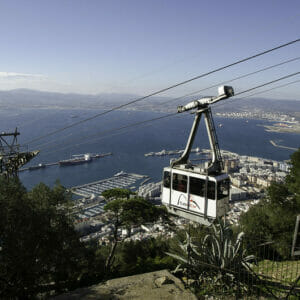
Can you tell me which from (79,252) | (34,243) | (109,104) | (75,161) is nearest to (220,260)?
(79,252)

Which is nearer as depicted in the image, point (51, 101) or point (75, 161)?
point (75, 161)

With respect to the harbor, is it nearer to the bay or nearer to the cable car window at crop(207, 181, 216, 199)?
the bay

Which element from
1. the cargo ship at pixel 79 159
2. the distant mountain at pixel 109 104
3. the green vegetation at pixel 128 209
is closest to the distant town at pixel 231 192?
the cargo ship at pixel 79 159

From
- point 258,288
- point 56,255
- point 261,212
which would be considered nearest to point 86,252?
point 56,255

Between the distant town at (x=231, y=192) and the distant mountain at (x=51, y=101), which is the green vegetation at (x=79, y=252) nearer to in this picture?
the distant town at (x=231, y=192)

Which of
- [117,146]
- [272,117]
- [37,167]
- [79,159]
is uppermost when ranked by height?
[272,117]

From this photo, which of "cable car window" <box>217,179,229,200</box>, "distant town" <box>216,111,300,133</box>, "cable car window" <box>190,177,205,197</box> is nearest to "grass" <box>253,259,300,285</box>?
"cable car window" <box>217,179,229,200</box>

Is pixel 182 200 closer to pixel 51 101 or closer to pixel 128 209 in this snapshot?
pixel 128 209

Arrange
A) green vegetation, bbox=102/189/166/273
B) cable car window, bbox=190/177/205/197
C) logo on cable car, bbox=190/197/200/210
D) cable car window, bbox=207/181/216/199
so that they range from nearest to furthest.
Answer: cable car window, bbox=207/181/216/199
cable car window, bbox=190/177/205/197
logo on cable car, bbox=190/197/200/210
green vegetation, bbox=102/189/166/273

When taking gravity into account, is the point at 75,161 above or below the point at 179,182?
below
